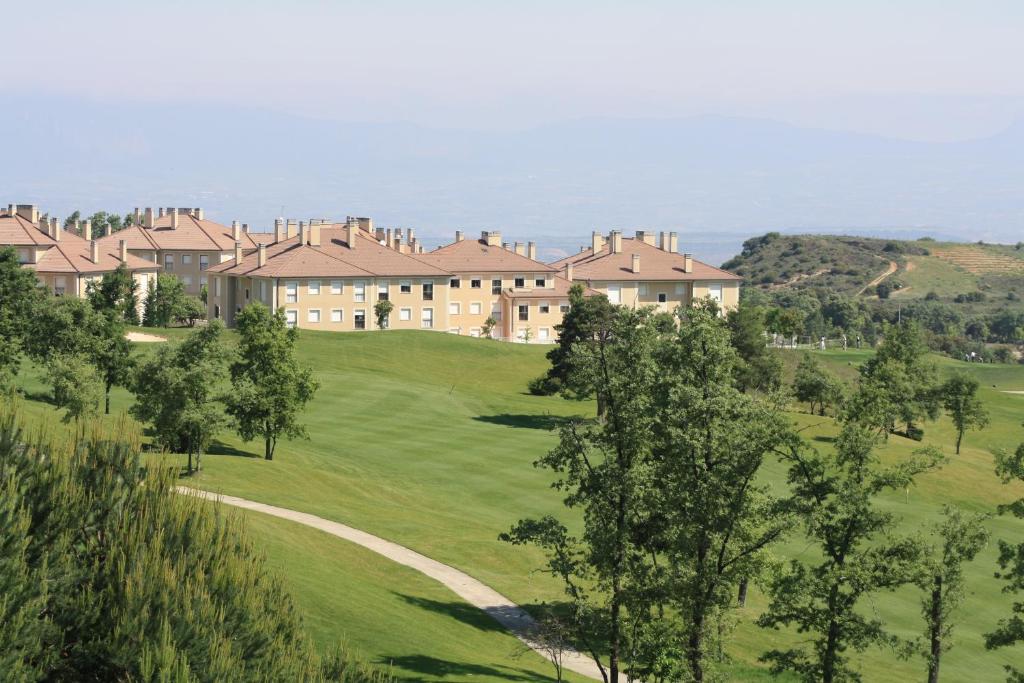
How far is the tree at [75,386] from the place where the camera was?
5738 cm

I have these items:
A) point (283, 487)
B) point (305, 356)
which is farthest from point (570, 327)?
point (283, 487)

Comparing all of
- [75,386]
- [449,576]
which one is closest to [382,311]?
[75,386]

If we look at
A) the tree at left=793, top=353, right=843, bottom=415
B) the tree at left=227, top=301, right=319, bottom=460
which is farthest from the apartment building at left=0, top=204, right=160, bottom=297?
the tree at left=227, top=301, right=319, bottom=460

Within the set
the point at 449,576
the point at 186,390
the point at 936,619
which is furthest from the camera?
the point at 186,390

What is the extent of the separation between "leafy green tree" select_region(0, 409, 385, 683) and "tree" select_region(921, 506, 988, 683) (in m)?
21.7

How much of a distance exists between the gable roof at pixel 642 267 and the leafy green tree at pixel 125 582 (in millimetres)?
115612

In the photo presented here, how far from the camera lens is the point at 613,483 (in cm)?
3194

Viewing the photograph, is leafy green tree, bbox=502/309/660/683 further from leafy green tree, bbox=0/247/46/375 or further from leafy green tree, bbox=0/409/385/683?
leafy green tree, bbox=0/247/46/375

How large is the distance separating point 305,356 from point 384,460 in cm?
3448

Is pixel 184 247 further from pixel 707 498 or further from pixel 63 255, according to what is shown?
pixel 707 498

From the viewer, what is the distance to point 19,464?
2516cm

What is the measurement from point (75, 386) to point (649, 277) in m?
90.4

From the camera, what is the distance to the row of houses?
405 feet

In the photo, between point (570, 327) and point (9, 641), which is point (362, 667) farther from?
point (570, 327)
